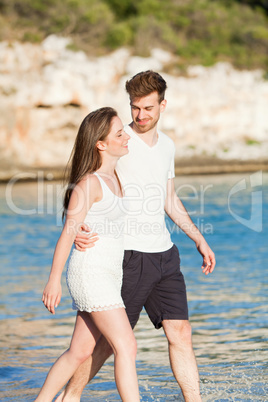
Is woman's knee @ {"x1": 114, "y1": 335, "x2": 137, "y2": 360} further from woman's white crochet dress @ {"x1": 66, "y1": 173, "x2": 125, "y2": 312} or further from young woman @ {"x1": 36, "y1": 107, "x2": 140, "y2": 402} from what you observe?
woman's white crochet dress @ {"x1": 66, "y1": 173, "x2": 125, "y2": 312}

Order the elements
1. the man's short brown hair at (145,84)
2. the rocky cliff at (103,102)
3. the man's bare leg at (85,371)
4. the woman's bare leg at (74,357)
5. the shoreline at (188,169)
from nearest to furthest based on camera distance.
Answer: the woman's bare leg at (74,357), the man's bare leg at (85,371), the man's short brown hair at (145,84), the shoreline at (188,169), the rocky cliff at (103,102)

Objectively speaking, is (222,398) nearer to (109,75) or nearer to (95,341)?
(95,341)

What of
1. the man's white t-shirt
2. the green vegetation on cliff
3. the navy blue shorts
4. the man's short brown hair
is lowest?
the navy blue shorts

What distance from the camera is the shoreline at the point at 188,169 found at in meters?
31.6

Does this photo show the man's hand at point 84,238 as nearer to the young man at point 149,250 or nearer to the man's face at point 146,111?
the young man at point 149,250

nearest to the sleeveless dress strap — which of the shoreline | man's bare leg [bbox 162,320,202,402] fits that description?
man's bare leg [bbox 162,320,202,402]

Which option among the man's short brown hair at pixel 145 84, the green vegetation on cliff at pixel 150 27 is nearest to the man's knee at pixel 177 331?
the man's short brown hair at pixel 145 84

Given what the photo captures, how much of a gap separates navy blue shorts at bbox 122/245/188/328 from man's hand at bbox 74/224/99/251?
411 mm

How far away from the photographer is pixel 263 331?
627 cm

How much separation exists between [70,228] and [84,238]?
0.35ft

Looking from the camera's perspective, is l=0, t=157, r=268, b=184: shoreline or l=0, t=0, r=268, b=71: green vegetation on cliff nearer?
l=0, t=157, r=268, b=184: shoreline

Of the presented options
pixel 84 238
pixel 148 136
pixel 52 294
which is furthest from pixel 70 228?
pixel 148 136

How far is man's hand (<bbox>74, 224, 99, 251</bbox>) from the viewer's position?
360cm

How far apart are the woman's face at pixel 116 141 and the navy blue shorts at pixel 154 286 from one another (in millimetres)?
610
